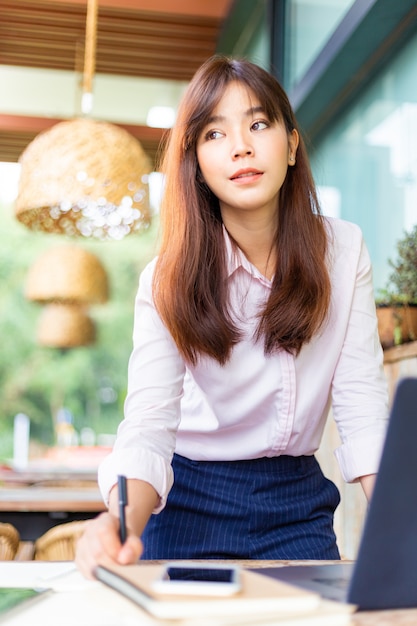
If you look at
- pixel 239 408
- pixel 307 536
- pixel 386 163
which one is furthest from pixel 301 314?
pixel 386 163

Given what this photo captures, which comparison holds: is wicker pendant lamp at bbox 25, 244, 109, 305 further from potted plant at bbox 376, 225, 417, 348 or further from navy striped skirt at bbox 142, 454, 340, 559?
navy striped skirt at bbox 142, 454, 340, 559

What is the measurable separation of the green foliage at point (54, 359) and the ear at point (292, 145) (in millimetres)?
16129

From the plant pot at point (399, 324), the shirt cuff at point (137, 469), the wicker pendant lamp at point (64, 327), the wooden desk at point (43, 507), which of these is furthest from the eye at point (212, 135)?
the wicker pendant lamp at point (64, 327)

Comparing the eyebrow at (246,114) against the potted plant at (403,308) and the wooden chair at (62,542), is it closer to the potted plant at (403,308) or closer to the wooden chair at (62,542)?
the potted plant at (403,308)

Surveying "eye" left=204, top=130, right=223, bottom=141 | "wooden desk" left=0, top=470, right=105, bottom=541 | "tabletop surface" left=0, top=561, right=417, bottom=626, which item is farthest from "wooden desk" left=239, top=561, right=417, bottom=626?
"wooden desk" left=0, top=470, right=105, bottom=541

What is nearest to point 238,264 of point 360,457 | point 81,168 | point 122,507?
point 360,457

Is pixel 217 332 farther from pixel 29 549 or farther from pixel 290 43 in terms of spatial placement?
pixel 290 43

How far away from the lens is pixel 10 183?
15.2 m

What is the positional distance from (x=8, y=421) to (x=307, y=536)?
18273 mm

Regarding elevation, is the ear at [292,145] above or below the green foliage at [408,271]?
above

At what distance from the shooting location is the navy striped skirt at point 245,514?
1438 mm

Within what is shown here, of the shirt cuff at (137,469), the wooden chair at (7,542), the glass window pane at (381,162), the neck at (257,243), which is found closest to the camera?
the shirt cuff at (137,469)

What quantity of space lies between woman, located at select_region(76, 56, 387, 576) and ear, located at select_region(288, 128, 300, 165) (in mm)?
57

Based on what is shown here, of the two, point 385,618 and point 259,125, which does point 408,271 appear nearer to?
point 259,125
